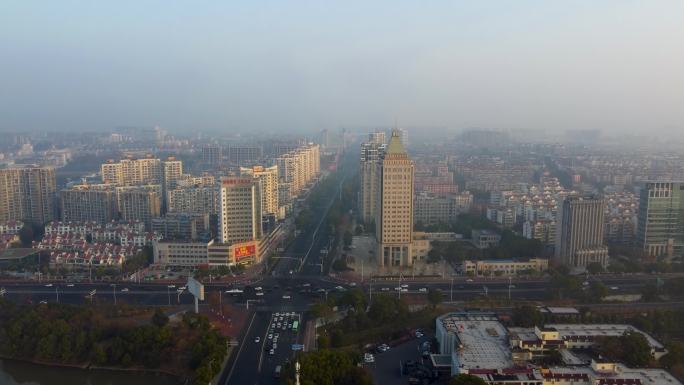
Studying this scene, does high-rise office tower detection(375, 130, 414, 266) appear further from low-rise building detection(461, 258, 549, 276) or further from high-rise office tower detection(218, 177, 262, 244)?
high-rise office tower detection(218, 177, 262, 244)

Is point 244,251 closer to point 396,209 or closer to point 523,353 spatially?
point 396,209

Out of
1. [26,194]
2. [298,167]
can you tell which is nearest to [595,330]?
[26,194]

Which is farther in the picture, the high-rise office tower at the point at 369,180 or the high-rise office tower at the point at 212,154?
the high-rise office tower at the point at 212,154

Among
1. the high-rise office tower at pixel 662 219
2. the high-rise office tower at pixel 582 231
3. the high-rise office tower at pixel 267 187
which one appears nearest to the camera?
the high-rise office tower at pixel 582 231

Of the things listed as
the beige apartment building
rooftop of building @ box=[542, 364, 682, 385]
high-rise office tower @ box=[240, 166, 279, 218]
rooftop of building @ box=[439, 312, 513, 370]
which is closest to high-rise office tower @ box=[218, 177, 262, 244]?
high-rise office tower @ box=[240, 166, 279, 218]

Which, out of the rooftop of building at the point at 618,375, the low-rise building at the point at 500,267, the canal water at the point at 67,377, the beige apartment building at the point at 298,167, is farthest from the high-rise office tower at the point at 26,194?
the rooftop of building at the point at 618,375

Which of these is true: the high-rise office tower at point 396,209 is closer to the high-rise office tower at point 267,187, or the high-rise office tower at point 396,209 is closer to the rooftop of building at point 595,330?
the high-rise office tower at point 267,187
